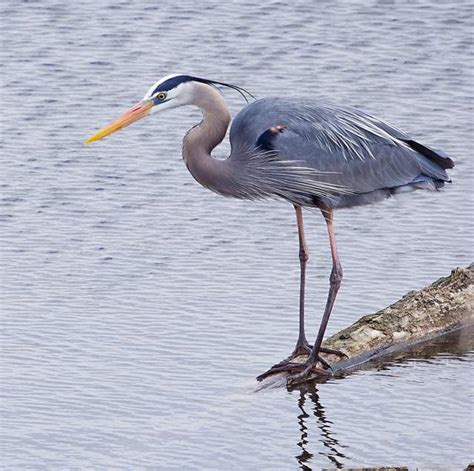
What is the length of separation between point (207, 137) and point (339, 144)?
82cm

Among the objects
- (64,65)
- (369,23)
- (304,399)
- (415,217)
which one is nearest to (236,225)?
(415,217)

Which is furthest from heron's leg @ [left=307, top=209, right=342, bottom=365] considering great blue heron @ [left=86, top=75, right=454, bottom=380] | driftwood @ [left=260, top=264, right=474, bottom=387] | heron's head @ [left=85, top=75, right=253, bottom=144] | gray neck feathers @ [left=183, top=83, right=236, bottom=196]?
heron's head @ [left=85, top=75, right=253, bottom=144]

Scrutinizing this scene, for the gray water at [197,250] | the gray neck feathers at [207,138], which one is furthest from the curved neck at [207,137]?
the gray water at [197,250]

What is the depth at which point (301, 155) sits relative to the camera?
9.16m

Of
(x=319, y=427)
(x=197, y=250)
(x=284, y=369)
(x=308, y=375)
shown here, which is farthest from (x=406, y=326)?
(x=197, y=250)

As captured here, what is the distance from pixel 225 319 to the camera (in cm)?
984

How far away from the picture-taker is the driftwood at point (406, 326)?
29.2ft

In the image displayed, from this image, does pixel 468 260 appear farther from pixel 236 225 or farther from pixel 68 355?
pixel 68 355

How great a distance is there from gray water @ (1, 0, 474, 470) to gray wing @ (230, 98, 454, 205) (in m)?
1.11

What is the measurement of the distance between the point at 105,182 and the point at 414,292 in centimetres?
420

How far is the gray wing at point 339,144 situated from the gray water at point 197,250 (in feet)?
3.63

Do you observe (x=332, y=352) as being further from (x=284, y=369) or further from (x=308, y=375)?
(x=284, y=369)

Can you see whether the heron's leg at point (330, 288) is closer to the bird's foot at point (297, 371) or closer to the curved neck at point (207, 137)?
the bird's foot at point (297, 371)

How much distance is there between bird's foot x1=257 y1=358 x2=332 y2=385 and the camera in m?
8.79
